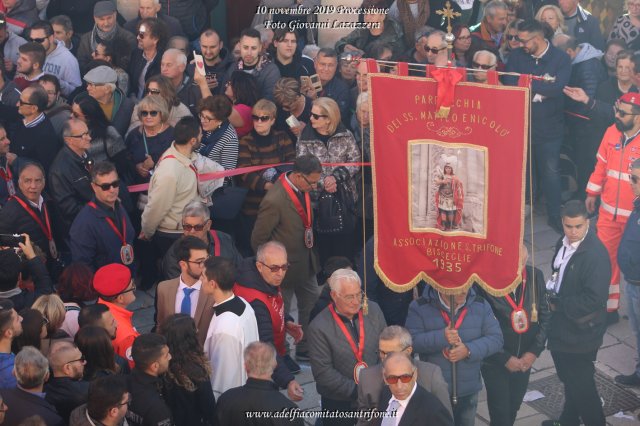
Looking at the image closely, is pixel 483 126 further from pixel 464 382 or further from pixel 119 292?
pixel 119 292

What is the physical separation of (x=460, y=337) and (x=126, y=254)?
10.2ft

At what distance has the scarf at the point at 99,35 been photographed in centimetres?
1222

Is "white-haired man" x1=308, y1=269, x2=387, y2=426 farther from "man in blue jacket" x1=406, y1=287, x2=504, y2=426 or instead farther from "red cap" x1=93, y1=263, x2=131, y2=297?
"red cap" x1=93, y1=263, x2=131, y2=297

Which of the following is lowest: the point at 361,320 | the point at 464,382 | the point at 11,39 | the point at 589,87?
the point at 464,382

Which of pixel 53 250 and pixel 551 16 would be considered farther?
pixel 551 16

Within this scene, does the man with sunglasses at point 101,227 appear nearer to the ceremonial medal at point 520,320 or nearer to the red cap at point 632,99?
the ceremonial medal at point 520,320

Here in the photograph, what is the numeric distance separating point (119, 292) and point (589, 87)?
6.52 meters

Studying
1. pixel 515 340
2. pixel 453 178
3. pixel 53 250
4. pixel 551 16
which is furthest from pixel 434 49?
pixel 53 250

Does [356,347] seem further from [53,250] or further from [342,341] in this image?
[53,250]

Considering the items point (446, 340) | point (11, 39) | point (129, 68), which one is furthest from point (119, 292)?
point (11, 39)

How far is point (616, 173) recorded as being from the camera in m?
10.7

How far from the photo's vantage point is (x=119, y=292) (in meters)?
8.13

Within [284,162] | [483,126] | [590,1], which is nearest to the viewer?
[483,126]

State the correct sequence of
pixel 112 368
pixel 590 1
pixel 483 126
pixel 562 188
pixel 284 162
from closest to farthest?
pixel 112 368 < pixel 483 126 < pixel 284 162 < pixel 562 188 < pixel 590 1
